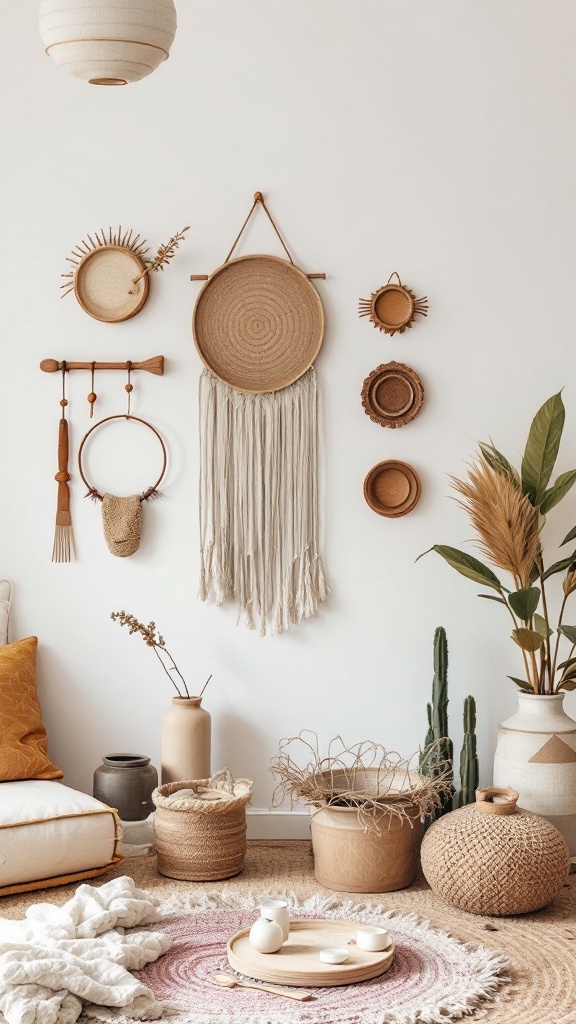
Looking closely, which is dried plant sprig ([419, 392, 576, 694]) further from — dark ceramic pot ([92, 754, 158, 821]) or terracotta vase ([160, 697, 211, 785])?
dark ceramic pot ([92, 754, 158, 821])

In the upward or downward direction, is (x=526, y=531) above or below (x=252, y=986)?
above

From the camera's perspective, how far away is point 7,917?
114 inches

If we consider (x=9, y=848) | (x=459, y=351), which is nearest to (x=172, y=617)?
(x=9, y=848)

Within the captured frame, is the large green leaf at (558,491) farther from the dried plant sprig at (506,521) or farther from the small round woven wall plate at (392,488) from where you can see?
the small round woven wall plate at (392,488)

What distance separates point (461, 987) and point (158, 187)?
8.81 ft

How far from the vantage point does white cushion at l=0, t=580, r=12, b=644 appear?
378cm

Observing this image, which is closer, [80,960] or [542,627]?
[80,960]

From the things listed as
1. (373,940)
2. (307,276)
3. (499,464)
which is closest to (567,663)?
(499,464)

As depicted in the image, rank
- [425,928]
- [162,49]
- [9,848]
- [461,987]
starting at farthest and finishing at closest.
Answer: [9,848] < [425,928] < [461,987] < [162,49]

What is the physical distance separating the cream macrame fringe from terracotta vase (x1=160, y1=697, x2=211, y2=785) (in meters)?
0.38

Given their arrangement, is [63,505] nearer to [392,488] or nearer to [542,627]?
[392,488]

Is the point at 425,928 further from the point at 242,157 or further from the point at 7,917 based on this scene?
the point at 242,157

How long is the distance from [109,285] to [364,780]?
6.09ft

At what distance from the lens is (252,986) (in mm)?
2455
